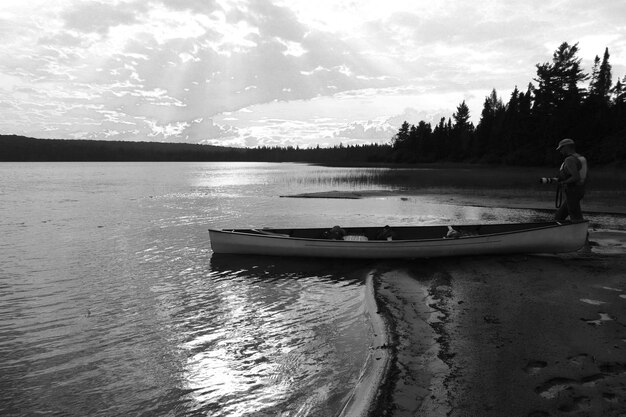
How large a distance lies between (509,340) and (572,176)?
7824 mm

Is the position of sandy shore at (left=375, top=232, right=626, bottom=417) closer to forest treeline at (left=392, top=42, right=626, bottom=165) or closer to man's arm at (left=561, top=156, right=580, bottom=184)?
man's arm at (left=561, top=156, right=580, bottom=184)

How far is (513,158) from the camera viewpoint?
255 feet

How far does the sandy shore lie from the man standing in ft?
5.87

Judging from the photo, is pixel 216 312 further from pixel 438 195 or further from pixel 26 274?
pixel 438 195

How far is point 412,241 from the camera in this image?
14.0 metres

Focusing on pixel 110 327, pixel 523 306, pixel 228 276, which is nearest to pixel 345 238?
pixel 228 276

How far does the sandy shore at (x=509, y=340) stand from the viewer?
5.55m

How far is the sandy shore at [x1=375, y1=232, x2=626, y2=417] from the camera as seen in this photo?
5.55m

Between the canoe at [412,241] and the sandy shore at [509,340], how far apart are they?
38.5 inches

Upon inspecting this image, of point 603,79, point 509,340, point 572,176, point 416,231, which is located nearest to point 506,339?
point 509,340

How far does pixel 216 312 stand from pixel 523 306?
7124mm

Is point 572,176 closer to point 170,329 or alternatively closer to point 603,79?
point 170,329

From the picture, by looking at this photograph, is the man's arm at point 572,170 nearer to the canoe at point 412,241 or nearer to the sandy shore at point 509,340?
the canoe at point 412,241

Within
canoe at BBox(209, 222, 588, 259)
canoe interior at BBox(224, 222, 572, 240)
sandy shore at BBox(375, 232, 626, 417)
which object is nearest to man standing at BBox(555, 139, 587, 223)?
canoe at BBox(209, 222, 588, 259)
